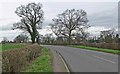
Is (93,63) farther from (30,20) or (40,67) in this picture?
(30,20)

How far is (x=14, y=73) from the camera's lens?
608 inches

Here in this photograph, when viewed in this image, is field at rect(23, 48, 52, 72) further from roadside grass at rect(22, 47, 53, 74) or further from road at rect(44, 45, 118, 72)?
road at rect(44, 45, 118, 72)

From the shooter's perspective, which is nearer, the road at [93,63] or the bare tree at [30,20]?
the road at [93,63]

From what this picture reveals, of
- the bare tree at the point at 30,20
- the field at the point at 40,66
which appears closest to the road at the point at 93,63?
the field at the point at 40,66

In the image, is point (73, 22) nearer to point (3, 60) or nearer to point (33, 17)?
point (33, 17)

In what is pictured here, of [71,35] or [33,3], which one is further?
[71,35]

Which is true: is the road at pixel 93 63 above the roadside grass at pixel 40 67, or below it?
below

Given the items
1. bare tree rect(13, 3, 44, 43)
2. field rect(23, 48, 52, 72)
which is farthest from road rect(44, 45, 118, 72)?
bare tree rect(13, 3, 44, 43)

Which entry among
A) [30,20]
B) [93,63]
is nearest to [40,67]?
[93,63]

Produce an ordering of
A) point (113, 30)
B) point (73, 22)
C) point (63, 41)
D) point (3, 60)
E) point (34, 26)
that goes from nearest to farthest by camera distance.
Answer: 1. point (3, 60)
2. point (34, 26)
3. point (73, 22)
4. point (63, 41)
5. point (113, 30)

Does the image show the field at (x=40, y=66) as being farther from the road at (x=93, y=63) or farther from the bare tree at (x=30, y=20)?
the bare tree at (x=30, y=20)

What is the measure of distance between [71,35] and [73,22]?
535 centimetres

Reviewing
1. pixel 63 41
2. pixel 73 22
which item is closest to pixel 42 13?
pixel 73 22

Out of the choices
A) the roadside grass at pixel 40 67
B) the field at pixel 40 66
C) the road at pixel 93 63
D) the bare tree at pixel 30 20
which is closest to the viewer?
the roadside grass at pixel 40 67
